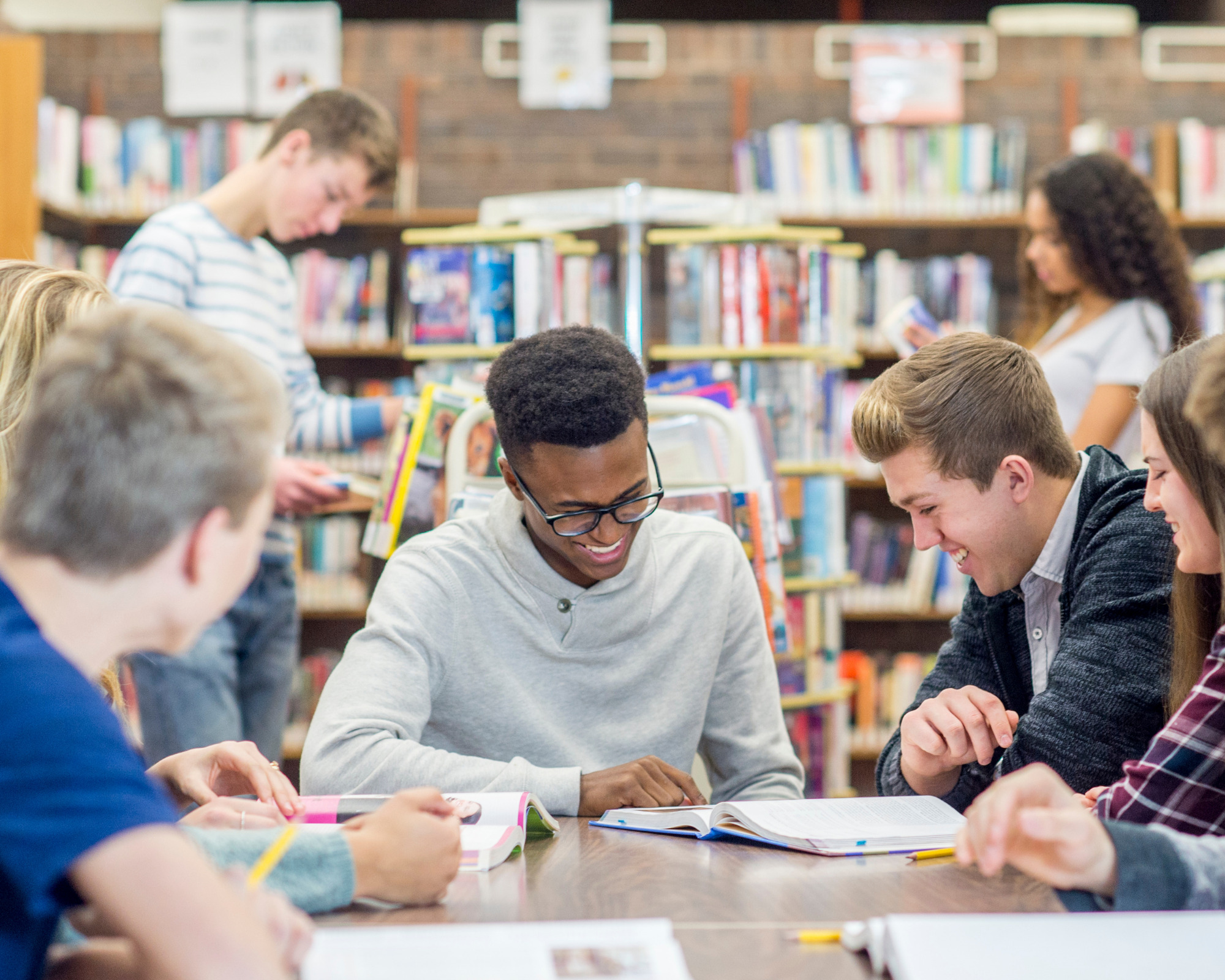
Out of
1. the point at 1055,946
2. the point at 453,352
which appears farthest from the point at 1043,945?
the point at 453,352

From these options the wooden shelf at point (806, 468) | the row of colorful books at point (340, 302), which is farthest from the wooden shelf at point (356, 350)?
the wooden shelf at point (806, 468)

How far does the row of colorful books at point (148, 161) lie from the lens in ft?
13.8

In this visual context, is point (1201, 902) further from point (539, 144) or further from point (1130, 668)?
point (539, 144)

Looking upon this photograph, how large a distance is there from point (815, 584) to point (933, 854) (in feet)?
6.74

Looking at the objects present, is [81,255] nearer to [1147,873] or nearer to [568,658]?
[568,658]

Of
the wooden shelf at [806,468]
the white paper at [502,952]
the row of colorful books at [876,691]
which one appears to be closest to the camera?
the white paper at [502,952]

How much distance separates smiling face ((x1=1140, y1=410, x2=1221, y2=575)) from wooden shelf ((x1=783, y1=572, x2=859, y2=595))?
1865mm

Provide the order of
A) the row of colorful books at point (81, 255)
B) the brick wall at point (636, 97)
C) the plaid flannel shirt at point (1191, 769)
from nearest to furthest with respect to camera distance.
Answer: the plaid flannel shirt at point (1191, 769) → the row of colorful books at point (81, 255) → the brick wall at point (636, 97)

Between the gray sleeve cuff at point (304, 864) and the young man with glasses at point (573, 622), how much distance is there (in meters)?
0.49

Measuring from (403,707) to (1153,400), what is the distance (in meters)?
0.93

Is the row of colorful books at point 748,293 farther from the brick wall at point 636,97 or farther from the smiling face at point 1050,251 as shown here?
the brick wall at point 636,97

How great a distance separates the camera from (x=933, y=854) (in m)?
1.16

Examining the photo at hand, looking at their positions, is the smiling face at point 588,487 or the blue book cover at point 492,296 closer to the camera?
the smiling face at point 588,487

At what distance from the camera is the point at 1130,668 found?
4.47ft
